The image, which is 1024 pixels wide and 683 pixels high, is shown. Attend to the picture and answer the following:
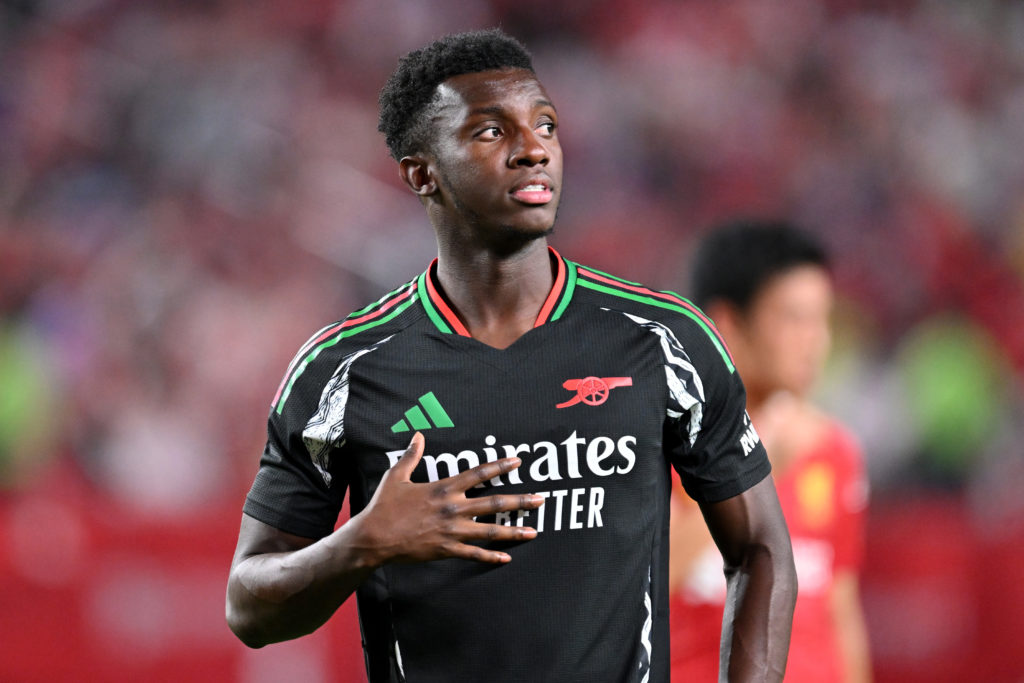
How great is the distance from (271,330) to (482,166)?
5.83 metres

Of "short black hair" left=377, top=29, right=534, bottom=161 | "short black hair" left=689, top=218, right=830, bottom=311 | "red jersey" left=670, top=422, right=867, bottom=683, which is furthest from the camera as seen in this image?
"short black hair" left=689, top=218, right=830, bottom=311

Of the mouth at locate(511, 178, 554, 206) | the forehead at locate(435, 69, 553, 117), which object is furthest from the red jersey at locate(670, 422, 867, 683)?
the forehead at locate(435, 69, 553, 117)

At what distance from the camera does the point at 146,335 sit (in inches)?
299

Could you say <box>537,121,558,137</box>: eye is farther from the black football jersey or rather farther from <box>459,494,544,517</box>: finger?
<box>459,494,544,517</box>: finger

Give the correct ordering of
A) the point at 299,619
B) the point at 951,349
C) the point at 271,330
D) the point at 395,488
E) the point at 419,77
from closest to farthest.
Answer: the point at 395,488 → the point at 299,619 → the point at 419,77 → the point at 271,330 → the point at 951,349

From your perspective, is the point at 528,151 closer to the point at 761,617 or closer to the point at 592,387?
the point at 592,387

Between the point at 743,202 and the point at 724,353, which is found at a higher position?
the point at 743,202

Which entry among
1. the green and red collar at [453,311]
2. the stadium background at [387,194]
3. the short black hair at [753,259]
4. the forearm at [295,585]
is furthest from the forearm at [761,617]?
the stadium background at [387,194]

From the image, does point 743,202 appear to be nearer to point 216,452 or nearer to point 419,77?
point 216,452

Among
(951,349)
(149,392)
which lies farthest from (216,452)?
(951,349)

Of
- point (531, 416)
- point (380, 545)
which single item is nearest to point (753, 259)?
point (531, 416)

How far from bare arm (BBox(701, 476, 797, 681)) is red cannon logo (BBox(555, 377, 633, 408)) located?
0.32m

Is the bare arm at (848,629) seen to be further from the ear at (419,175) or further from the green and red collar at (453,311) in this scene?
the ear at (419,175)

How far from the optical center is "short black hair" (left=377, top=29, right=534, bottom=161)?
7.60ft
